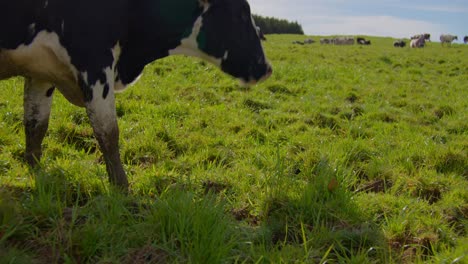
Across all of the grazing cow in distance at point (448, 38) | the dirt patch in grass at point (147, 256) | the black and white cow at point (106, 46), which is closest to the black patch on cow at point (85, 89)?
the black and white cow at point (106, 46)

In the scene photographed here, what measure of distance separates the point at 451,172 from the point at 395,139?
53.1 inches

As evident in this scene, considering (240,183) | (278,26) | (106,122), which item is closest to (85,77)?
(106,122)

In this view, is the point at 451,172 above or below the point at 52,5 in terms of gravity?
below

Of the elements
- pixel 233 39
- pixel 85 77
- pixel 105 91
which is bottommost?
pixel 105 91

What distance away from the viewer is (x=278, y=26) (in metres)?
78.8

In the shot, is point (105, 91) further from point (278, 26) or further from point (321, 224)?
point (278, 26)

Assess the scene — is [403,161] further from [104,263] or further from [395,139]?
[104,263]

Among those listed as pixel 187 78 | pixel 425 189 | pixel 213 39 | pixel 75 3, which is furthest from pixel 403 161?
pixel 187 78

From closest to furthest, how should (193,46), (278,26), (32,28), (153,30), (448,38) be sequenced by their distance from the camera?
(32,28), (153,30), (193,46), (448,38), (278,26)

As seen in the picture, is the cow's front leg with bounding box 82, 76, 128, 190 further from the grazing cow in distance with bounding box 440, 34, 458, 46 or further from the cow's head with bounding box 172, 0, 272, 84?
the grazing cow in distance with bounding box 440, 34, 458, 46

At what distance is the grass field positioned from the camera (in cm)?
267

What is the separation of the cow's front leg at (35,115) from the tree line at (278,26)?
70190 mm

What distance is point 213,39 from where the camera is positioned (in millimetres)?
4156

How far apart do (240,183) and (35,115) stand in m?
1.91
